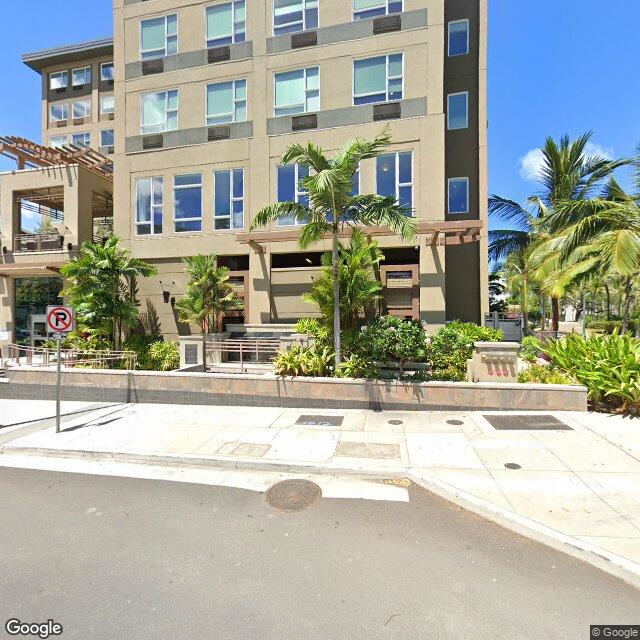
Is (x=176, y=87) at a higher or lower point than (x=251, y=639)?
higher

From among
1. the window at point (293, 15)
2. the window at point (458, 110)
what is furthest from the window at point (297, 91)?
the window at point (458, 110)

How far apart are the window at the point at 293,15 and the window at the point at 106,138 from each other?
18518 millimetres

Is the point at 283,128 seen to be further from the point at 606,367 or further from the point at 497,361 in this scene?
the point at 606,367

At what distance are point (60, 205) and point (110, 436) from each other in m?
19.3

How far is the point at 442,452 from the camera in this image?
6332 millimetres

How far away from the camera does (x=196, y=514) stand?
15.3 ft

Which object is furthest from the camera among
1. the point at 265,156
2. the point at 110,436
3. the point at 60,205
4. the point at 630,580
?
the point at 60,205

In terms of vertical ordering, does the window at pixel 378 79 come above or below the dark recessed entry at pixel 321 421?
above

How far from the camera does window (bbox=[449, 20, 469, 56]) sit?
16.6m

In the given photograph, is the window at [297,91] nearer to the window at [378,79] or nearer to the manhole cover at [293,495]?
the window at [378,79]

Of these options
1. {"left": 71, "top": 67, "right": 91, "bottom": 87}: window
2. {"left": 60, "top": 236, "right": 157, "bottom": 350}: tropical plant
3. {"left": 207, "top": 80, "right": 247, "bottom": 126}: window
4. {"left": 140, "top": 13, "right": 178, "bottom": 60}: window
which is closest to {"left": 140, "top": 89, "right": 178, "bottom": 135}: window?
{"left": 207, "top": 80, "right": 247, "bottom": 126}: window

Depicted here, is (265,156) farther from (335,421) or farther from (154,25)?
(335,421)

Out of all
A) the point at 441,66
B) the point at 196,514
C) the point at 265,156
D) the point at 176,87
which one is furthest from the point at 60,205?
the point at 196,514

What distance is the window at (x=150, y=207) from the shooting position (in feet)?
55.8
